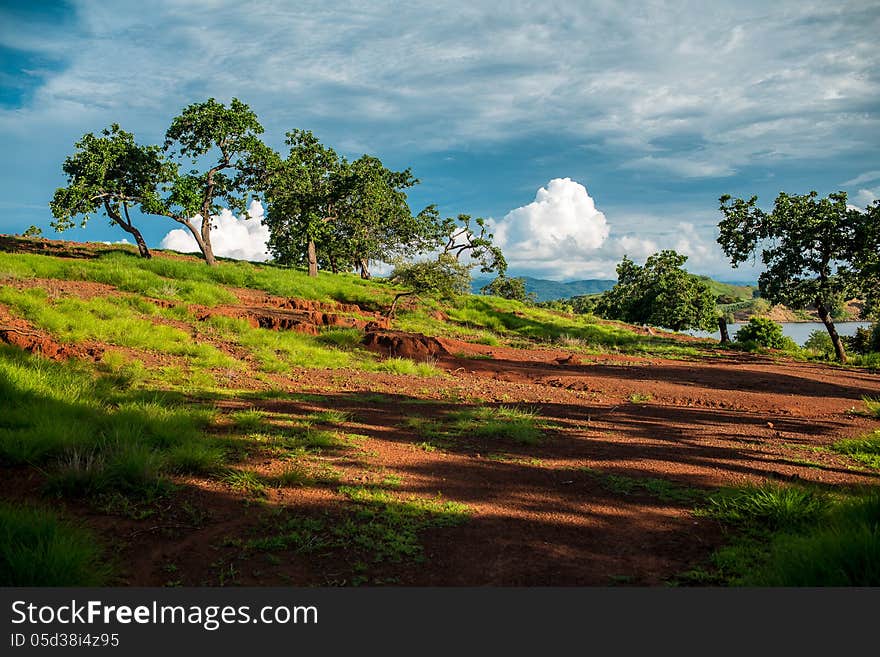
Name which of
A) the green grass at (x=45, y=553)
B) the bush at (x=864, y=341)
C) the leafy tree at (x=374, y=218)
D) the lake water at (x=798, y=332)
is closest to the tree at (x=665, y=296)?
the lake water at (x=798, y=332)

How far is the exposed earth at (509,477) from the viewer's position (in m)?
3.92

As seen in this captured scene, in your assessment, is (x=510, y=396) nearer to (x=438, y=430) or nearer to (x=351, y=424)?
(x=438, y=430)

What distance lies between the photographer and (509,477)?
6102mm

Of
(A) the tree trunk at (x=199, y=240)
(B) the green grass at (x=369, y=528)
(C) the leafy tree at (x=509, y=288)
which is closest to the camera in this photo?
(B) the green grass at (x=369, y=528)

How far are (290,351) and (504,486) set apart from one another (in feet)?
29.0

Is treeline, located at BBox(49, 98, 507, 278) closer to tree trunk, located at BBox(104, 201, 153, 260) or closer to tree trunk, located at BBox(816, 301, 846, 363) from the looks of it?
tree trunk, located at BBox(104, 201, 153, 260)

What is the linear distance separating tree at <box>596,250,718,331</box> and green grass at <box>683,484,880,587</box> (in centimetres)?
5548

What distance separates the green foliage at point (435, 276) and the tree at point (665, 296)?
41589 mm

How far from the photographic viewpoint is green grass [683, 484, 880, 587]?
3.21 metres

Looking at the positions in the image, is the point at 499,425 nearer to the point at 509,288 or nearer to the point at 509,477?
the point at 509,477

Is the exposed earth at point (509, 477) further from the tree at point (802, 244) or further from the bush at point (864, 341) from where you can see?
the bush at point (864, 341)

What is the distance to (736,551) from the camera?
409 centimetres

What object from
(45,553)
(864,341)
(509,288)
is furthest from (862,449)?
(509,288)

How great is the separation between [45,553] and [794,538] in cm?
561
